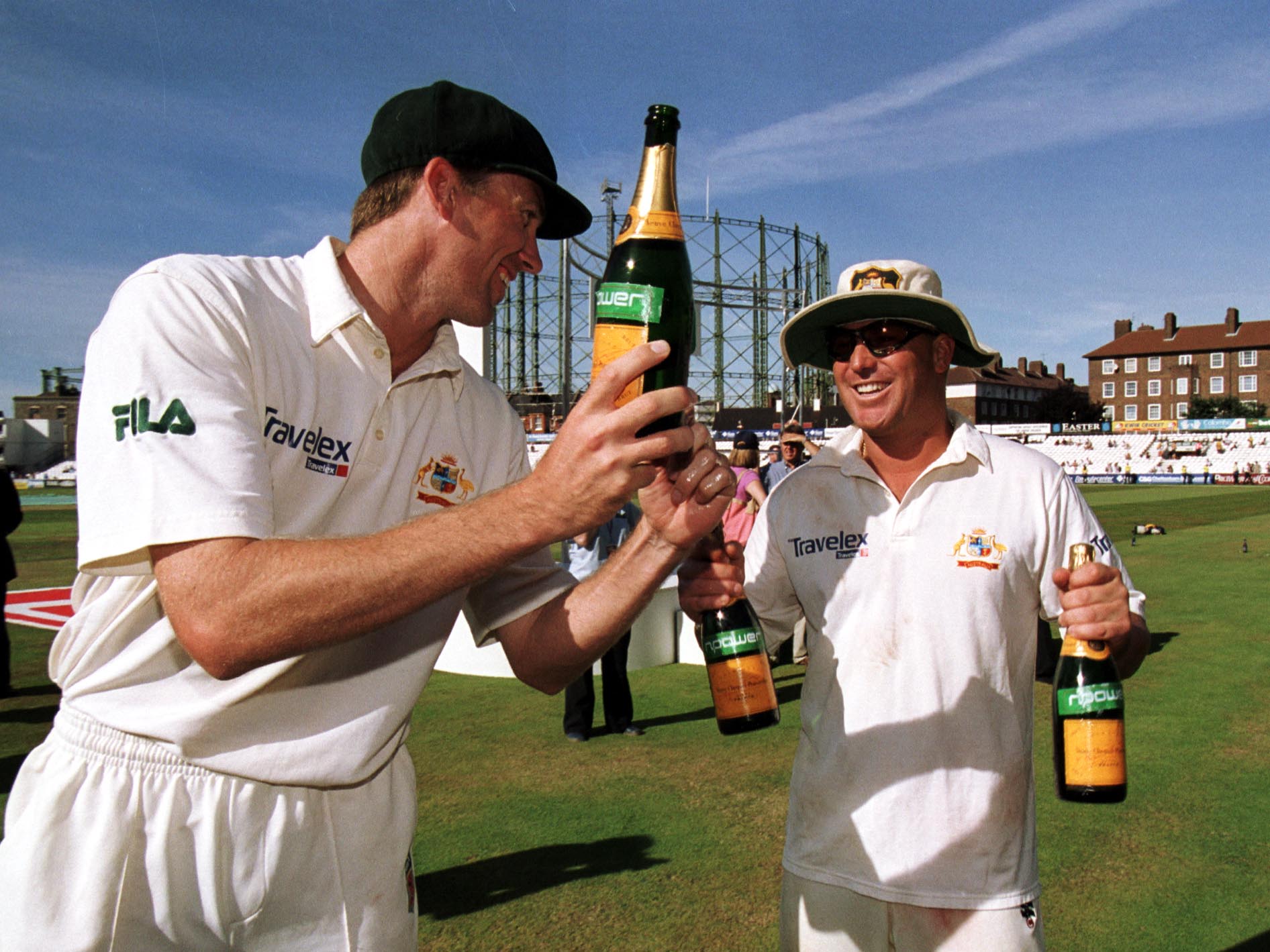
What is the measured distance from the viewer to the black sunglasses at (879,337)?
8.87 ft

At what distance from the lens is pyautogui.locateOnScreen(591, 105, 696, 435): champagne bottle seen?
1.78m

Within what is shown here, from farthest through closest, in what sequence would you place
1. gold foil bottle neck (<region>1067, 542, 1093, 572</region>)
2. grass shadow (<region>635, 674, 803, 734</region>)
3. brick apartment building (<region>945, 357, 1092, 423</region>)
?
brick apartment building (<region>945, 357, 1092, 423</region>) → grass shadow (<region>635, 674, 803, 734</region>) → gold foil bottle neck (<region>1067, 542, 1093, 572</region>)

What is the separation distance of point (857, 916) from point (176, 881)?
1.64 m

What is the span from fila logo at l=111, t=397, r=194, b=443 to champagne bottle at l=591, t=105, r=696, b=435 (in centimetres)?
74

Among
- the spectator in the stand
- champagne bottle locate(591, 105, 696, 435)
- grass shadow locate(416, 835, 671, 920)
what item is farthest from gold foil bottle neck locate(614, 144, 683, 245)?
the spectator in the stand

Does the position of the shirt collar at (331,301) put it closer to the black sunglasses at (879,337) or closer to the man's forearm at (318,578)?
the man's forearm at (318,578)

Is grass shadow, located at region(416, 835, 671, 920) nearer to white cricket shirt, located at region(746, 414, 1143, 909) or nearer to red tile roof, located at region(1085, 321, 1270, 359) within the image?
white cricket shirt, located at region(746, 414, 1143, 909)

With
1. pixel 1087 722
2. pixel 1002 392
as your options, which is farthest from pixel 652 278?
pixel 1002 392

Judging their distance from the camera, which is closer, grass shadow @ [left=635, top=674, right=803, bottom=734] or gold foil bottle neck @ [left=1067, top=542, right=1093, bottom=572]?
gold foil bottle neck @ [left=1067, top=542, right=1093, bottom=572]

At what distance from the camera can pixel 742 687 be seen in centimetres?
220

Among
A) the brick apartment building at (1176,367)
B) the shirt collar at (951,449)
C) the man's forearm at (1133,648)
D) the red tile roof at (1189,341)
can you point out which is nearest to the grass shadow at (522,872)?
the shirt collar at (951,449)

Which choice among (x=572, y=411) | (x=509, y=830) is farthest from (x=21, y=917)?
(x=509, y=830)

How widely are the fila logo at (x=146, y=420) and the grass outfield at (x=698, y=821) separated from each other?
10.5ft

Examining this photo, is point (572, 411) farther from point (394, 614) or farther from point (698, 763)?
point (698, 763)
